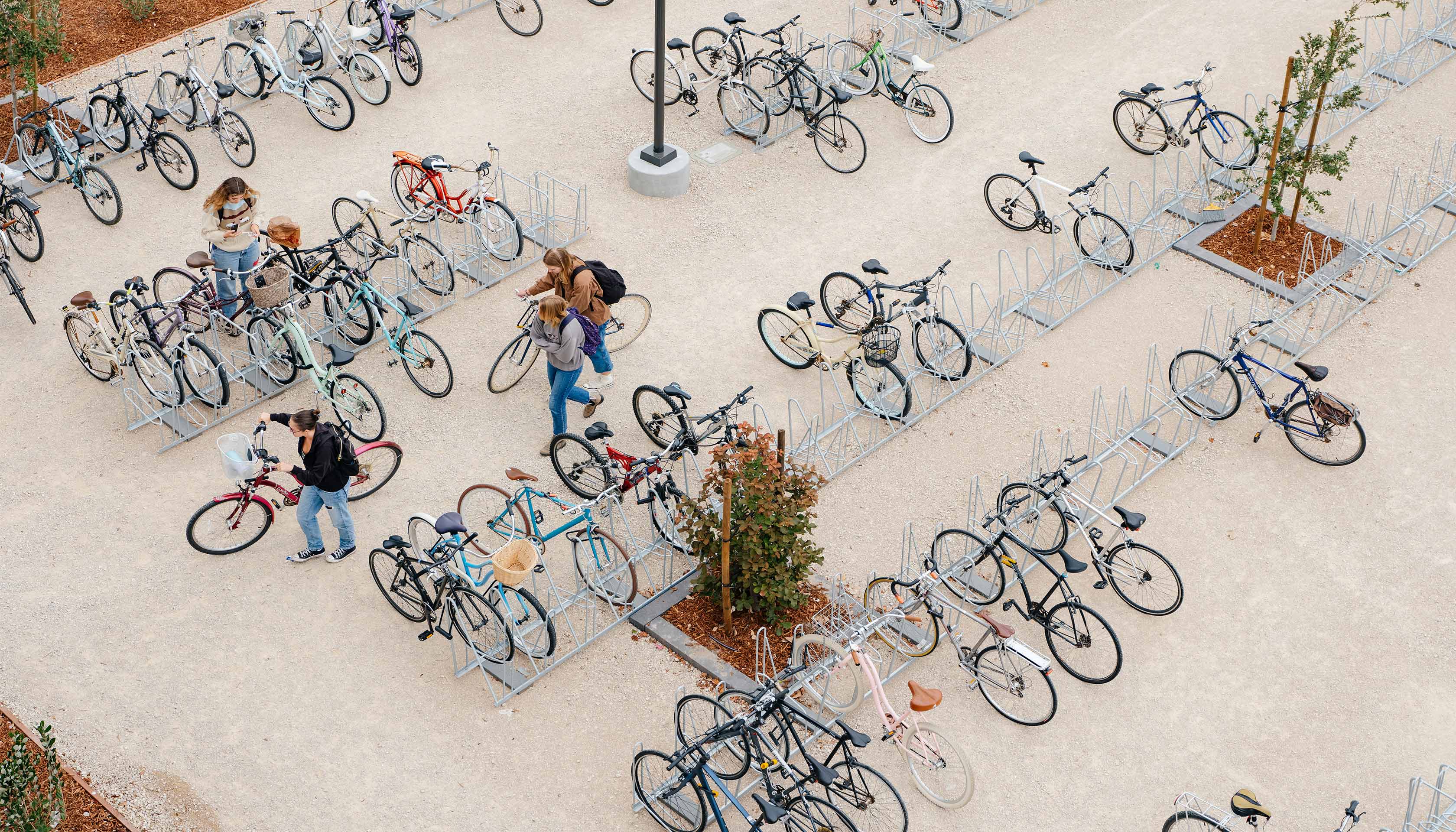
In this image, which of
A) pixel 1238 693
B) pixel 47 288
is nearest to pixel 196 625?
pixel 47 288

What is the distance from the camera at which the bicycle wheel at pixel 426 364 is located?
38.9ft

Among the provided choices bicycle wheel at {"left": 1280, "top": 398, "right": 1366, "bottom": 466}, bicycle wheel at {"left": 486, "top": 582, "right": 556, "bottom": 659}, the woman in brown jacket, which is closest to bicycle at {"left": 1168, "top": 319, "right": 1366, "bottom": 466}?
bicycle wheel at {"left": 1280, "top": 398, "right": 1366, "bottom": 466}

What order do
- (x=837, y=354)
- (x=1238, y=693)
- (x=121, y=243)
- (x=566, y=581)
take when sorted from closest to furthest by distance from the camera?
(x=1238, y=693)
(x=566, y=581)
(x=837, y=354)
(x=121, y=243)

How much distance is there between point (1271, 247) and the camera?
1391 centimetres

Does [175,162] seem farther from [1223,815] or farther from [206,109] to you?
[1223,815]

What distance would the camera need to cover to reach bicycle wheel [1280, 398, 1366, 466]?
1148cm

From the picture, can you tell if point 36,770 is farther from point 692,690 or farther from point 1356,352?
point 1356,352

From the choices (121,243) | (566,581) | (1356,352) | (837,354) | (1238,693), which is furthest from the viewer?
(121,243)

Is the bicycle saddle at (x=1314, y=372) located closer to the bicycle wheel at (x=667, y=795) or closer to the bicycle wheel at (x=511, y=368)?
the bicycle wheel at (x=667, y=795)

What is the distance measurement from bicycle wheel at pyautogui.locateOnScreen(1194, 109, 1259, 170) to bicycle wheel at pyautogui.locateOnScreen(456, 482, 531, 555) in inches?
324

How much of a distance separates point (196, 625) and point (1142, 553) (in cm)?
Answer: 696

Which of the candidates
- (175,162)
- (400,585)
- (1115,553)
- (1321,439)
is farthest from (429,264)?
(1321,439)

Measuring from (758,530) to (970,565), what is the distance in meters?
1.53

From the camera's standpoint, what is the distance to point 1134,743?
9.37 meters
